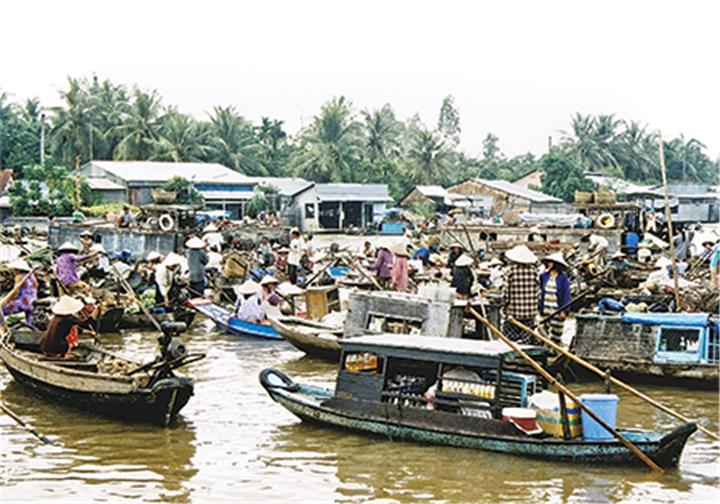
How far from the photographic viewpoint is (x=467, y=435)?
941 centimetres

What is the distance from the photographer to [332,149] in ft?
184

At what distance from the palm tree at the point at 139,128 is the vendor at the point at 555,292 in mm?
41820

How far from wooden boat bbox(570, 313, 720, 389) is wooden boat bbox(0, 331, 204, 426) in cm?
495

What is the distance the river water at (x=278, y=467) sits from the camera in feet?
28.3

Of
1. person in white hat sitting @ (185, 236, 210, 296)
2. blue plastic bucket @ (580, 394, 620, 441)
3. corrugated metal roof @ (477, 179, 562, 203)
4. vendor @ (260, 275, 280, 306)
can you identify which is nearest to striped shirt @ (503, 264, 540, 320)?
blue plastic bucket @ (580, 394, 620, 441)

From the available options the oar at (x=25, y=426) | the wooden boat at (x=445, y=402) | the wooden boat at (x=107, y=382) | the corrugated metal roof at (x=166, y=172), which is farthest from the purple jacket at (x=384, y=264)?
the corrugated metal roof at (x=166, y=172)

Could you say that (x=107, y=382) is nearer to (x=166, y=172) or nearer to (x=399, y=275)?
(x=399, y=275)

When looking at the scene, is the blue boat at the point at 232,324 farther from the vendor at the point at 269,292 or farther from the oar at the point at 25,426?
the oar at the point at 25,426

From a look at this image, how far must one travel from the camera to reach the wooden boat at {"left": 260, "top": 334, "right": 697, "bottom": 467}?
898 cm

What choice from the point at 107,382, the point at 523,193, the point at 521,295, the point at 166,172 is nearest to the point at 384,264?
the point at 521,295

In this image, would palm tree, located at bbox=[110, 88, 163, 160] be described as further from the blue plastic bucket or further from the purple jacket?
the blue plastic bucket

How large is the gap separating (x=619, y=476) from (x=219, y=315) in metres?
9.39

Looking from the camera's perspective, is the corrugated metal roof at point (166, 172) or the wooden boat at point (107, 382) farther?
the corrugated metal roof at point (166, 172)

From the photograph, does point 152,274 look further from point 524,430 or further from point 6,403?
point 524,430
